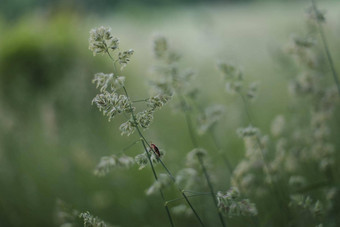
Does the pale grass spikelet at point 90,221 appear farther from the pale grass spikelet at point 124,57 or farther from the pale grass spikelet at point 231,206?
the pale grass spikelet at point 124,57

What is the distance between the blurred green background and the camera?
3.36 metres

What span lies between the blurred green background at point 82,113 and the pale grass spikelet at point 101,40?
0.55 meters

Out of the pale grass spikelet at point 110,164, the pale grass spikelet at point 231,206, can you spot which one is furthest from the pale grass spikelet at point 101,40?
the pale grass spikelet at point 231,206

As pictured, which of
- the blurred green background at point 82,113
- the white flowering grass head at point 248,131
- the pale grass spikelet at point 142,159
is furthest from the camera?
the blurred green background at point 82,113

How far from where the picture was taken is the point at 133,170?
461 cm

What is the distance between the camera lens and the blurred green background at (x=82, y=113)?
3.36 meters

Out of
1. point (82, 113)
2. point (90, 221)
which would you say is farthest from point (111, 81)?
point (82, 113)

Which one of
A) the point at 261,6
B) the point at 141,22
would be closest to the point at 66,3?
the point at 141,22

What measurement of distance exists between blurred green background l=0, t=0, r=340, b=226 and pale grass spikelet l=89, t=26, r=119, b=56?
545 millimetres

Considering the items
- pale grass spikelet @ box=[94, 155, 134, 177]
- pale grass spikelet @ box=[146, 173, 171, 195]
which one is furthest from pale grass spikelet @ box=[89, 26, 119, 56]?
pale grass spikelet @ box=[146, 173, 171, 195]

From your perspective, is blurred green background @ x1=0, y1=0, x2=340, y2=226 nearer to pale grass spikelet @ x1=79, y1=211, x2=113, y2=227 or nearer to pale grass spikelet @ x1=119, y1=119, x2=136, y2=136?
pale grass spikelet @ x1=119, y1=119, x2=136, y2=136

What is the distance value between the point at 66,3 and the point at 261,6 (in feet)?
24.8

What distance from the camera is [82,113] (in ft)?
13.6

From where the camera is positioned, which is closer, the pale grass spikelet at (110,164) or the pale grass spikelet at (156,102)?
the pale grass spikelet at (110,164)
